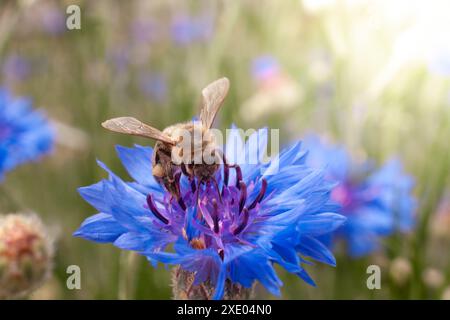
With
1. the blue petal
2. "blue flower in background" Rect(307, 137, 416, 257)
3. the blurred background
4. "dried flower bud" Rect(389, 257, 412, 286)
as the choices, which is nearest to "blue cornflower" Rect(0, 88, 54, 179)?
the blurred background

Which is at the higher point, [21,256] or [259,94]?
[259,94]

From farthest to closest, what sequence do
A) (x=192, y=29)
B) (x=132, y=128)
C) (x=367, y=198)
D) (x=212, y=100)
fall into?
(x=192, y=29) → (x=367, y=198) → (x=212, y=100) → (x=132, y=128)

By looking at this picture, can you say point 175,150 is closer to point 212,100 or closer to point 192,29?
point 212,100

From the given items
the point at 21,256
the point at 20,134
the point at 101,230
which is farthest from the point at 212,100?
the point at 20,134

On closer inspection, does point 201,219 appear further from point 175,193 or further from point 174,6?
point 174,6

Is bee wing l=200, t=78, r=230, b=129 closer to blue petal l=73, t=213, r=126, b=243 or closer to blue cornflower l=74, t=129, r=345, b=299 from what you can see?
blue cornflower l=74, t=129, r=345, b=299
